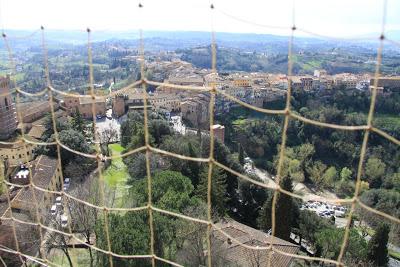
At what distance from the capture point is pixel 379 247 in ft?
18.1

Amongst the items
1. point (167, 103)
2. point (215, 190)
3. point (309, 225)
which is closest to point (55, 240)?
point (215, 190)

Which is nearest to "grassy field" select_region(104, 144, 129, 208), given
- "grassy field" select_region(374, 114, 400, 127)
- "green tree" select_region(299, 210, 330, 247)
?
"green tree" select_region(299, 210, 330, 247)

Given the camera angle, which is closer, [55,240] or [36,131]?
[55,240]

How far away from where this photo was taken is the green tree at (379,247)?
5.48 metres

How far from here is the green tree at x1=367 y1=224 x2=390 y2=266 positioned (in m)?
5.48

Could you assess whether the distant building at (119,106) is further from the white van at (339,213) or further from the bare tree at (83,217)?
the bare tree at (83,217)

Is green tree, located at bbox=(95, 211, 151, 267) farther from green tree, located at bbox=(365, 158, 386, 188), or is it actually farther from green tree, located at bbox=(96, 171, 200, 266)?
green tree, located at bbox=(365, 158, 386, 188)

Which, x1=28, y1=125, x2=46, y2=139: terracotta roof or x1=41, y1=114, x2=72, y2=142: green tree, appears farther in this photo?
x1=28, y1=125, x2=46, y2=139: terracotta roof

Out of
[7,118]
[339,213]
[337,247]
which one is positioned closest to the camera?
[337,247]

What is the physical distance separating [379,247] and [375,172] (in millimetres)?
7037

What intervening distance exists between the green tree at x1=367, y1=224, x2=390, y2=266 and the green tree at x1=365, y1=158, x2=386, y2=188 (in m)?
6.95

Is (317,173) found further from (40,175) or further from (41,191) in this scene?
(41,191)

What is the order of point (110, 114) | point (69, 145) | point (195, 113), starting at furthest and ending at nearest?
1. point (110, 114)
2. point (195, 113)
3. point (69, 145)

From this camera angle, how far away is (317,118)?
14.0 meters
